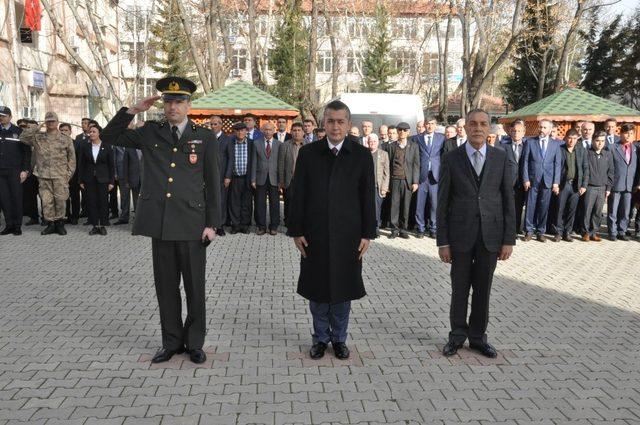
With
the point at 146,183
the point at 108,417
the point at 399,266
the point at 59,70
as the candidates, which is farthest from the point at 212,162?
the point at 59,70

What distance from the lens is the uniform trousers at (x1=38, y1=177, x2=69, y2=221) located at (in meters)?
11.4

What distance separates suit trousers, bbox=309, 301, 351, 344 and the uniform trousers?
7.80 meters

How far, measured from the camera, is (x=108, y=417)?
398 cm

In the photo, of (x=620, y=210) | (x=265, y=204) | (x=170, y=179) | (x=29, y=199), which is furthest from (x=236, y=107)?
(x=170, y=179)

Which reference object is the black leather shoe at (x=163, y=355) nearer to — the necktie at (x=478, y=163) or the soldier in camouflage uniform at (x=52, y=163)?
the necktie at (x=478, y=163)

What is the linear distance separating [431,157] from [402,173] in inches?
24.5

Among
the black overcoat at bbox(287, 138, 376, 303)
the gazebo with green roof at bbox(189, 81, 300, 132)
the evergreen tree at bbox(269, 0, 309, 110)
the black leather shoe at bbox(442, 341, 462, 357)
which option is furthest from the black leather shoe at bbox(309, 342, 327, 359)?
the evergreen tree at bbox(269, 0, 309, 110)

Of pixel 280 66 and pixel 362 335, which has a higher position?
pixel 280 66

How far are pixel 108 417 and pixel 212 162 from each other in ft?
6.60

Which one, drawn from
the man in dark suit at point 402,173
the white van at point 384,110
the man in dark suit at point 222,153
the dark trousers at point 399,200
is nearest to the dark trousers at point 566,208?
the man in dark suit at point 402,173

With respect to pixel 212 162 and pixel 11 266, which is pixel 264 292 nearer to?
pixel 212 162

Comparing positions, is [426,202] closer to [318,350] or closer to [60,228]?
[60,228]

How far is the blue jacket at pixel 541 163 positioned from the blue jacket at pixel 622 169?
1.12 metres

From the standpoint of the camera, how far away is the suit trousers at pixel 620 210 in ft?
38.2
